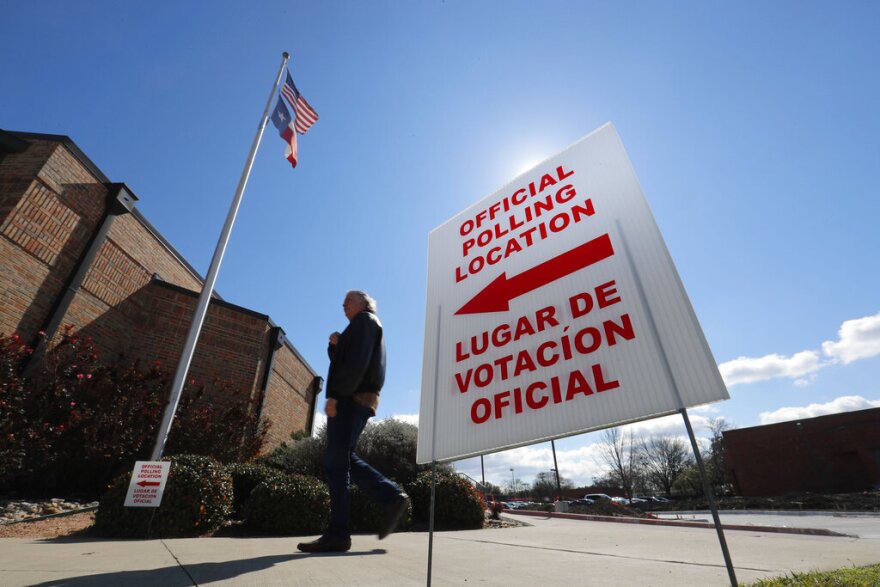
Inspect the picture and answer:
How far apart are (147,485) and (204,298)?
12.4ft

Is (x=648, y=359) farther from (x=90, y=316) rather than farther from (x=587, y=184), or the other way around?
(x=90, y=316)

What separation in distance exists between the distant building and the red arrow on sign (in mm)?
37492

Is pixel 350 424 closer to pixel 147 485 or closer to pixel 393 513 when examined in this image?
pixel 393 513

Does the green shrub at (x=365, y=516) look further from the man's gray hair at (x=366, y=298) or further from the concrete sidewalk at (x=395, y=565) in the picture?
the man's gray hair at (x=366, y=298)

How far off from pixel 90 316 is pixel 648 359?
33.8 ft

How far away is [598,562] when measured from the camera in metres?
2.55

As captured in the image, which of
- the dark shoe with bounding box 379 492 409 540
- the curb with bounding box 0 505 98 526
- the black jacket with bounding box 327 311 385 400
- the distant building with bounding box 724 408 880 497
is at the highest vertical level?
the distant building with bounding box 724 408 880 497

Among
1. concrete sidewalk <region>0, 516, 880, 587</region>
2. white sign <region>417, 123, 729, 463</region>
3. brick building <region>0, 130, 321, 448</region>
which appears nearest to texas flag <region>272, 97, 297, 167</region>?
brick building <region>0, 130, 321, 448</region>

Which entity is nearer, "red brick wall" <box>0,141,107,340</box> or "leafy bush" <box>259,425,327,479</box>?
"red brick wall" <box>0,141,107,340</box>

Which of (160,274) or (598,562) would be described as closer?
(598,562)

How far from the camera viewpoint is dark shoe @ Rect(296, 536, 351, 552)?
272 cm

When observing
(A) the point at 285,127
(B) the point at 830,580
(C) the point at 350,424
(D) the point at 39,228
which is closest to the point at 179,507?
(C) the point at 350,424

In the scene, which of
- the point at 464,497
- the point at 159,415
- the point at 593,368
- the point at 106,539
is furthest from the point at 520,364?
the point at 159,415

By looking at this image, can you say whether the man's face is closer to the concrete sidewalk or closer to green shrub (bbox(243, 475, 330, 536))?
the concrete sidewalk
